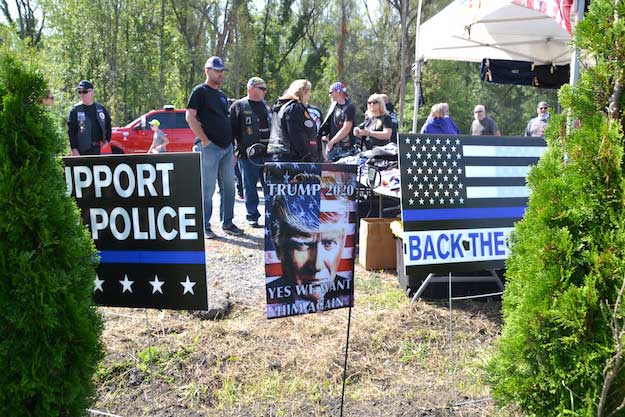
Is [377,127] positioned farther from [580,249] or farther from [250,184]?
[580,249]

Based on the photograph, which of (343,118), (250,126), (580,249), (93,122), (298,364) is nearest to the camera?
(580,249)

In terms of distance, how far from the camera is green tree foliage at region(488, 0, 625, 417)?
76.9 inches

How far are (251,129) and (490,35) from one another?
4551mm

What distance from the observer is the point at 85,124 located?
738 centimetres

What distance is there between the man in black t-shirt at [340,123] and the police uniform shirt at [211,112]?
5.67ft

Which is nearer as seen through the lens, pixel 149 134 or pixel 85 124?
pixel 85 124

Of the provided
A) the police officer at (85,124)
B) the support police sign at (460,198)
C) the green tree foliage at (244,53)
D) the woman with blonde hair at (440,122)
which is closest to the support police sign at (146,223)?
the support police sign at (460,198)

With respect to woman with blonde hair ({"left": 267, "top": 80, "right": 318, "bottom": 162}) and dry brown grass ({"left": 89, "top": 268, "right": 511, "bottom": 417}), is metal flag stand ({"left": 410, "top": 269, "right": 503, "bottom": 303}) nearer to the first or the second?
dry brown grass ({"left": 89, "top": 268, "right": 511, "bottom": 417})

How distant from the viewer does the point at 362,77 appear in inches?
1268

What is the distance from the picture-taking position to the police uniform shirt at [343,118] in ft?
25.6

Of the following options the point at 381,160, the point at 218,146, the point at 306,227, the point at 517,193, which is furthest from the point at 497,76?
the point at 306,227

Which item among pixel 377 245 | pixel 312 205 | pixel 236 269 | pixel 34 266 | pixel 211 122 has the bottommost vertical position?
pixel 236 269

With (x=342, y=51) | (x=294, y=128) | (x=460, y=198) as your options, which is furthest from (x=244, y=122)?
(x=342, y=51)

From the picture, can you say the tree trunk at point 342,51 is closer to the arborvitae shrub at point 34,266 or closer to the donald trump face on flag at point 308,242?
the donald trump face on flag at point 308,242
